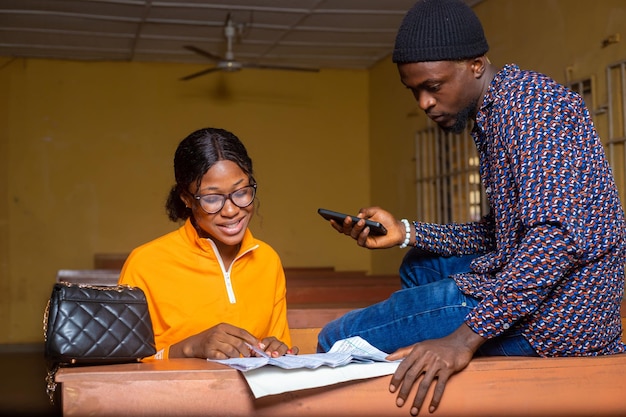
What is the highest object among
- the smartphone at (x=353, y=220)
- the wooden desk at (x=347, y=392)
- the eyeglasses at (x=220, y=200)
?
the eyeglasses at (x=220, y=200)

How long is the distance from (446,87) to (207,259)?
89 centimetres

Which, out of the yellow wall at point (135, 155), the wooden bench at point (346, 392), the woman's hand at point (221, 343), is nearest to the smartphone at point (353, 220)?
the woman's hand at point (221, 343)

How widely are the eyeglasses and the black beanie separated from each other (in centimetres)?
63

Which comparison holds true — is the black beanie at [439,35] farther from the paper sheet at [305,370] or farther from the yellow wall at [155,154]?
the yellow wall at [155,154]

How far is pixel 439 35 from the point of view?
1985mm

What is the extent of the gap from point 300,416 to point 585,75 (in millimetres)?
4375

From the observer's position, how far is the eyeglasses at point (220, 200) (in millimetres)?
2344

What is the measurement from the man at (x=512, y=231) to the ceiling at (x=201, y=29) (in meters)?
5.05

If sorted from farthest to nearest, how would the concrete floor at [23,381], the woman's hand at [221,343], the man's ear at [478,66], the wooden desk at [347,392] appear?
the concrete floor at [23,381] → the man's ear at [478,66] → the woman's hand at [221,343] → the wooden desk at [347,392]

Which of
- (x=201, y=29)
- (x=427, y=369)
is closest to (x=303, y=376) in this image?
(x=427, y=369)

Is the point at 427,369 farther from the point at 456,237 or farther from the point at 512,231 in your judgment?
the point at 456,237

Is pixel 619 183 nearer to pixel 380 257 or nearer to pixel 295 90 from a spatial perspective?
pixel 380 257

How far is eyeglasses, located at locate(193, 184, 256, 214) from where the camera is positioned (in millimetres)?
2344

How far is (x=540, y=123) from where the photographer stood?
1.86m
